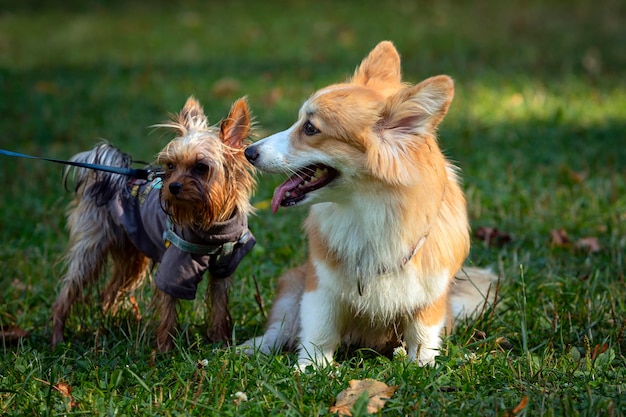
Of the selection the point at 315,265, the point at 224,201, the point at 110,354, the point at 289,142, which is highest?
the point at 289,142

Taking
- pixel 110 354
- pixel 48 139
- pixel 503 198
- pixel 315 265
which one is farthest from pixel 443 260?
pixel 48 139

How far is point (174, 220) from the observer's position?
374 centimetres

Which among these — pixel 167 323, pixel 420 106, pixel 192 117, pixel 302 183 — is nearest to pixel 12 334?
pixel 167 323

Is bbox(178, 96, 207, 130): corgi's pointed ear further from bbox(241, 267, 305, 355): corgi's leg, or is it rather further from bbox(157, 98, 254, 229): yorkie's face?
bbox(241, 267, 305, 355): corgi's leg

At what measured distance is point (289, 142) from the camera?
330 cm

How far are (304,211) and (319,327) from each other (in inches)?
87.8

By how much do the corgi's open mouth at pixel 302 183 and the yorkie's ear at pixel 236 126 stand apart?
2.04 ft

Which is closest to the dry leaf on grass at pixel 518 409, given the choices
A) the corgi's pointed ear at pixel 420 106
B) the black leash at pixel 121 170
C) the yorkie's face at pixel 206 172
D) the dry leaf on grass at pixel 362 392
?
the dry leaf on grass at pixel 362 392

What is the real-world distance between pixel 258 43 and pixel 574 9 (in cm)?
585

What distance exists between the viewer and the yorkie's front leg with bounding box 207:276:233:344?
3.90 meters

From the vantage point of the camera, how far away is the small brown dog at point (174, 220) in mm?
3717

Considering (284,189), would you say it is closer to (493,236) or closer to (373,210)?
(373,210)

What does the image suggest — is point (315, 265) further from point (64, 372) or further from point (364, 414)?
point (64, 372)

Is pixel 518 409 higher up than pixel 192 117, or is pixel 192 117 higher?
pixel 192 117
